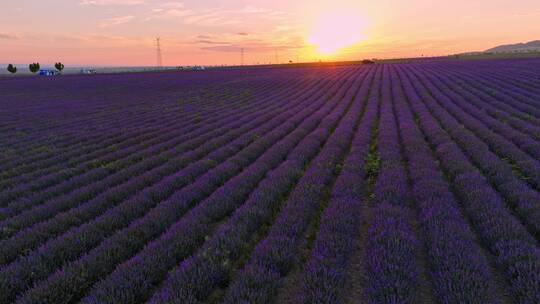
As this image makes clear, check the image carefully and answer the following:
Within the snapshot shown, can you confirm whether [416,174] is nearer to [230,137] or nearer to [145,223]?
[145,223]

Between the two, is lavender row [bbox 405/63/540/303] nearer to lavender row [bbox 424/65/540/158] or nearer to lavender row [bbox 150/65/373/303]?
lavender row [bbox 424/65/540/158]

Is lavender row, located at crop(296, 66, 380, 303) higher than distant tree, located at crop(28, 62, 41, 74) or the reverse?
the reverse

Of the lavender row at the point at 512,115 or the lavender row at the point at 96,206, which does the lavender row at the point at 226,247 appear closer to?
the lavender row at the point at 96,206

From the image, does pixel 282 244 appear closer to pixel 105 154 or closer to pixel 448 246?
pixel 448 246

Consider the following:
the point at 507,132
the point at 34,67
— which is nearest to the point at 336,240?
the point at 507,132

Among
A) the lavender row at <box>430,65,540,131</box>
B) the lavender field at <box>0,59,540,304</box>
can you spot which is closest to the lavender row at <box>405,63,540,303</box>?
the lavender field at <box>0,59,540,304</box>

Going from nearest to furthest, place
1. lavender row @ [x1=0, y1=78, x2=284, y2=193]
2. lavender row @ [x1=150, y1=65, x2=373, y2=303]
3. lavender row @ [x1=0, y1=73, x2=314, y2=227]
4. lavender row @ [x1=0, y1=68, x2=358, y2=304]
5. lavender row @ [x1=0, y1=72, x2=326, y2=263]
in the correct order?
lavender row @ [x1=150, y1=65, x2=373, y2=303], lavender row @ [x1=0, y1=68, x2=358, y2=304], lavender row @ [x1=0, y1=72, x2=326, y2=263], lavender row @ [x1=0, y1=73, x2=314, y2=227], lavender row @ [x1=0, y1=78, x2=284, y2=193]

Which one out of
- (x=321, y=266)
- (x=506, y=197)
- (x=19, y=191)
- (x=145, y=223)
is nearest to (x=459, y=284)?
(x=321, y=266)
